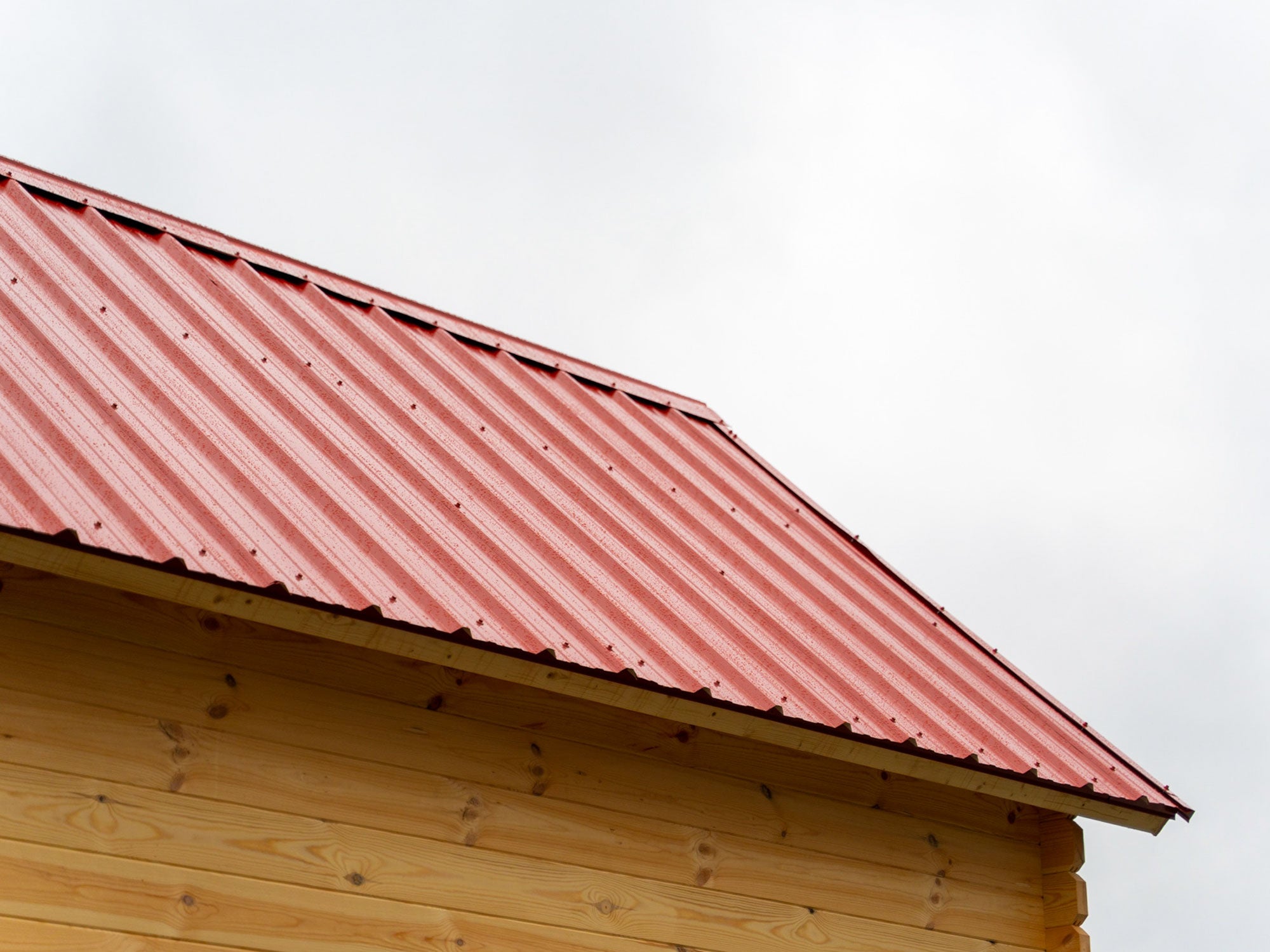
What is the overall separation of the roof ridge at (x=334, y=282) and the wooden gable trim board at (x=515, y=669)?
3.24 meters

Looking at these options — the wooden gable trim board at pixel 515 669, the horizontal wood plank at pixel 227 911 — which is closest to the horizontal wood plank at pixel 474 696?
the wooden gable trim board at pixel 515 669

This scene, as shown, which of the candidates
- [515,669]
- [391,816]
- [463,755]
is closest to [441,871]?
[391,816]

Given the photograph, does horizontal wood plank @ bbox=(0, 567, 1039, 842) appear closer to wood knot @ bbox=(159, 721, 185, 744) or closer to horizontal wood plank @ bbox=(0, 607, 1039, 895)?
horizontal wood plank @ bbox=(0, 607, 1039, 895)

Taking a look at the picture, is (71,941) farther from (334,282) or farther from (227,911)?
(334,282)

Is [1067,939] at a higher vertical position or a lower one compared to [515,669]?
lower

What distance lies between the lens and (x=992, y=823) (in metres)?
6.74

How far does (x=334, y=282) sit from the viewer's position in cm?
808

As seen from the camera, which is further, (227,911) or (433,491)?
(433,491)

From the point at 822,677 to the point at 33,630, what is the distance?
3.17 metres

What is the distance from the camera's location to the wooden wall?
466 cm

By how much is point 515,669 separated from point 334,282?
3.58 metres

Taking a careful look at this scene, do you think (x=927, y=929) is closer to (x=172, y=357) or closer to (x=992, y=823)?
(x=992, y=823)

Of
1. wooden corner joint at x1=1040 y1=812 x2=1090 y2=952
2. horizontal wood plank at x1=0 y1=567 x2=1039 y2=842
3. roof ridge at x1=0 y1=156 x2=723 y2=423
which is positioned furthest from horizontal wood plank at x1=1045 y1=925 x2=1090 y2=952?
roof ridge at x1=0 y1=156 x2=723 y2=423

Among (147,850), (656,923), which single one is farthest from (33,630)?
(656,923)
